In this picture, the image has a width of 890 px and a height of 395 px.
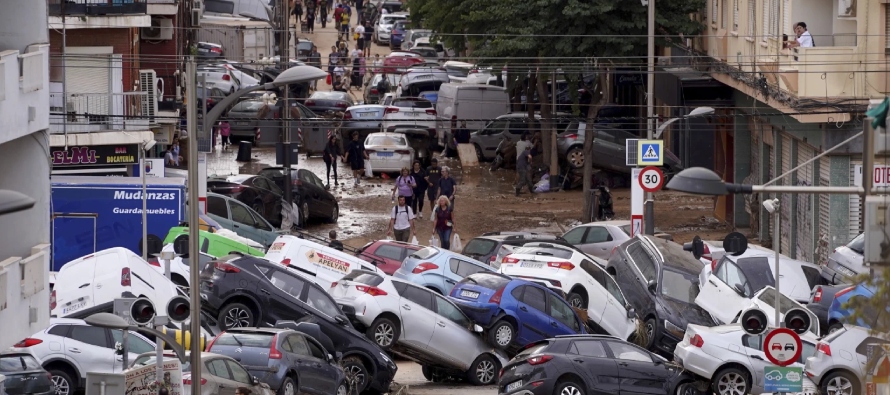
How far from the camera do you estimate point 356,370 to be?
Answer: 22.1 metres

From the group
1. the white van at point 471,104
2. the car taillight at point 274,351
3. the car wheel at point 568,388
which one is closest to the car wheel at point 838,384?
the car wheel at point 568,388

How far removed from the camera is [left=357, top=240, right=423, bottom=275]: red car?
93.5 ft

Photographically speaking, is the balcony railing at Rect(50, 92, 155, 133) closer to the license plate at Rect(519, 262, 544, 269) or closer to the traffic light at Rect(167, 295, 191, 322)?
the license plate at Rect(519, 262, 544, 269)

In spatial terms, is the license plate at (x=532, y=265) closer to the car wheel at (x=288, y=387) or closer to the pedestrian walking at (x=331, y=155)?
the car wheel at (x=288, y=387)

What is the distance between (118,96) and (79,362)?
17310mm

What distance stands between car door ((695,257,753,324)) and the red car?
19.8 ft

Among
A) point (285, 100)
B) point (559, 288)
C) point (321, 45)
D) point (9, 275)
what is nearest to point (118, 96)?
point (285, 100)

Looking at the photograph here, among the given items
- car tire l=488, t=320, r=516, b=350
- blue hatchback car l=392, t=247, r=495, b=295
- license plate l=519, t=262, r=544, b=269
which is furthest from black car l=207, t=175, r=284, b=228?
car tire l=488, t=320, r=516, b=350

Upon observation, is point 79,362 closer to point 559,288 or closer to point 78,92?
point 559,288

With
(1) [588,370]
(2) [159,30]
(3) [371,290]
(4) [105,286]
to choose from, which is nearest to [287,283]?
(3) [371,290]

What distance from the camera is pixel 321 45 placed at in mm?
79500

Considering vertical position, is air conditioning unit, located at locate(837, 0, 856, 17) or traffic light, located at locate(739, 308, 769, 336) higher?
air conditioning unit, located at locate(837, 0, 856, 17)

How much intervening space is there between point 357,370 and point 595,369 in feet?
11.7

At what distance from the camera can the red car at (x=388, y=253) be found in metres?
28.5
